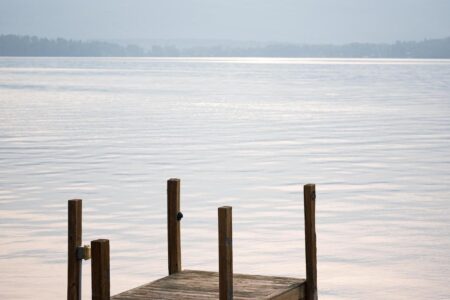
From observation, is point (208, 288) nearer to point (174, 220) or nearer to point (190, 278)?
point (190, 278)

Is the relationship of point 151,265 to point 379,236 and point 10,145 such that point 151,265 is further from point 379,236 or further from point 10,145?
point 10,145

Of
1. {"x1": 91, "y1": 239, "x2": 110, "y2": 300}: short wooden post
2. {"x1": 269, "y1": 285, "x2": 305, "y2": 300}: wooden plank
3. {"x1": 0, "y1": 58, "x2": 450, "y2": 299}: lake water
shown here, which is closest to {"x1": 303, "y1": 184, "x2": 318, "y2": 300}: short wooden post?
{"x1": 269, "y1": 285, "x2": 305, "y2": 300}: wooden plank

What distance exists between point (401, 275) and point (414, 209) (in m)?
5.10

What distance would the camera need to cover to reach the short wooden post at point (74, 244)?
982 centimetres

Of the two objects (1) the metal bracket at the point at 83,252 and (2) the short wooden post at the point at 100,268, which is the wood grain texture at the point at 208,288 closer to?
(1) the metal bracket at the point at 83,252

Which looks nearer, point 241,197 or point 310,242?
point 310,242

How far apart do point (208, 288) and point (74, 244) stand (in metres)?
1.37

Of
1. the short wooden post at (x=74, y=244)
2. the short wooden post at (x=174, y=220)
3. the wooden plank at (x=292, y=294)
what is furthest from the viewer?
the short wooden post at (x=174, y=220)

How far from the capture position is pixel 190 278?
1108cm

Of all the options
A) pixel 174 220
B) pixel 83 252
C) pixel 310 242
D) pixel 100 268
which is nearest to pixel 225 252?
pixel 83 252

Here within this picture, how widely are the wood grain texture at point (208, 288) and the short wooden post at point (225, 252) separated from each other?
1.47 ft

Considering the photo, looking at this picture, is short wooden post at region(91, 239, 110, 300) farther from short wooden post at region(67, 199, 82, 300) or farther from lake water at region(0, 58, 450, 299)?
lake water at region(0, 58, 450, 299)

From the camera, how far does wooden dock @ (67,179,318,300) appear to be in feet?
28.5

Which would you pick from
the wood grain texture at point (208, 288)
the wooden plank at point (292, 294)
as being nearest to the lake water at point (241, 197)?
the wooden plank at point (292, 294)
